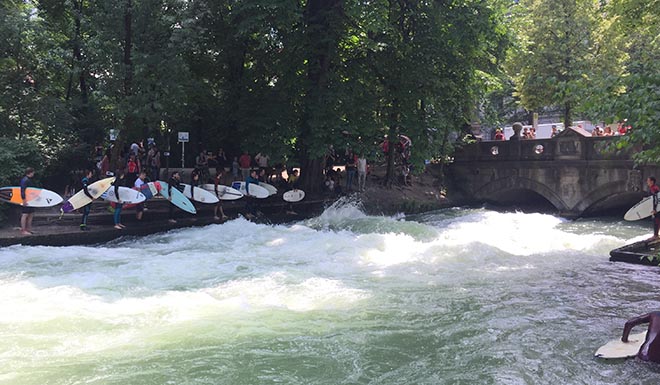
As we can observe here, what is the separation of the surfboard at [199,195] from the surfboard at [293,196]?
325cm

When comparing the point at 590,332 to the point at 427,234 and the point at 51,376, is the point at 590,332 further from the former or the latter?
the point at 427,234

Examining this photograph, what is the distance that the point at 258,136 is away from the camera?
23781mm

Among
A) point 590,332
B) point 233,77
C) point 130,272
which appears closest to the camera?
point 590,332

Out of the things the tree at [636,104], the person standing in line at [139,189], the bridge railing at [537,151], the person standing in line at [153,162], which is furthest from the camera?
the bridge railing at [537,151]

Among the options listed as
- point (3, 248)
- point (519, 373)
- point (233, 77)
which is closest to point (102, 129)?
point (233, 77)

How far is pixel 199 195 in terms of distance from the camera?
20312mm

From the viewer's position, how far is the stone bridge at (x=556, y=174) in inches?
1019

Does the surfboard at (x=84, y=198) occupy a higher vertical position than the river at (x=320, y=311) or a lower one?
higher

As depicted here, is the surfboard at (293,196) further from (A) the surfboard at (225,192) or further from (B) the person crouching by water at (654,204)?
(B) the person crouching by water at (654,204)

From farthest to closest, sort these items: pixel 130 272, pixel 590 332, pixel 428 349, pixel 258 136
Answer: pixel 258 136, pixel 130 272, pixel 590 332, pixel 428 349

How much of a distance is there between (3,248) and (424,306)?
422 inches

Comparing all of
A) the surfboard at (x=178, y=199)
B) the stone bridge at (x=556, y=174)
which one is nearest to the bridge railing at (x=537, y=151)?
the stone bridge at (x=556, y=174)

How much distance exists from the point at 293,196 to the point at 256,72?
6213 millimetres

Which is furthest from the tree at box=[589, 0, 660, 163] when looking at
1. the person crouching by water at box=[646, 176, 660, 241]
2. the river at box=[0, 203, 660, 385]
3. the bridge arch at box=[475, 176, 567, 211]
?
the bridge arch at box=[475, 176, 567, 211]
